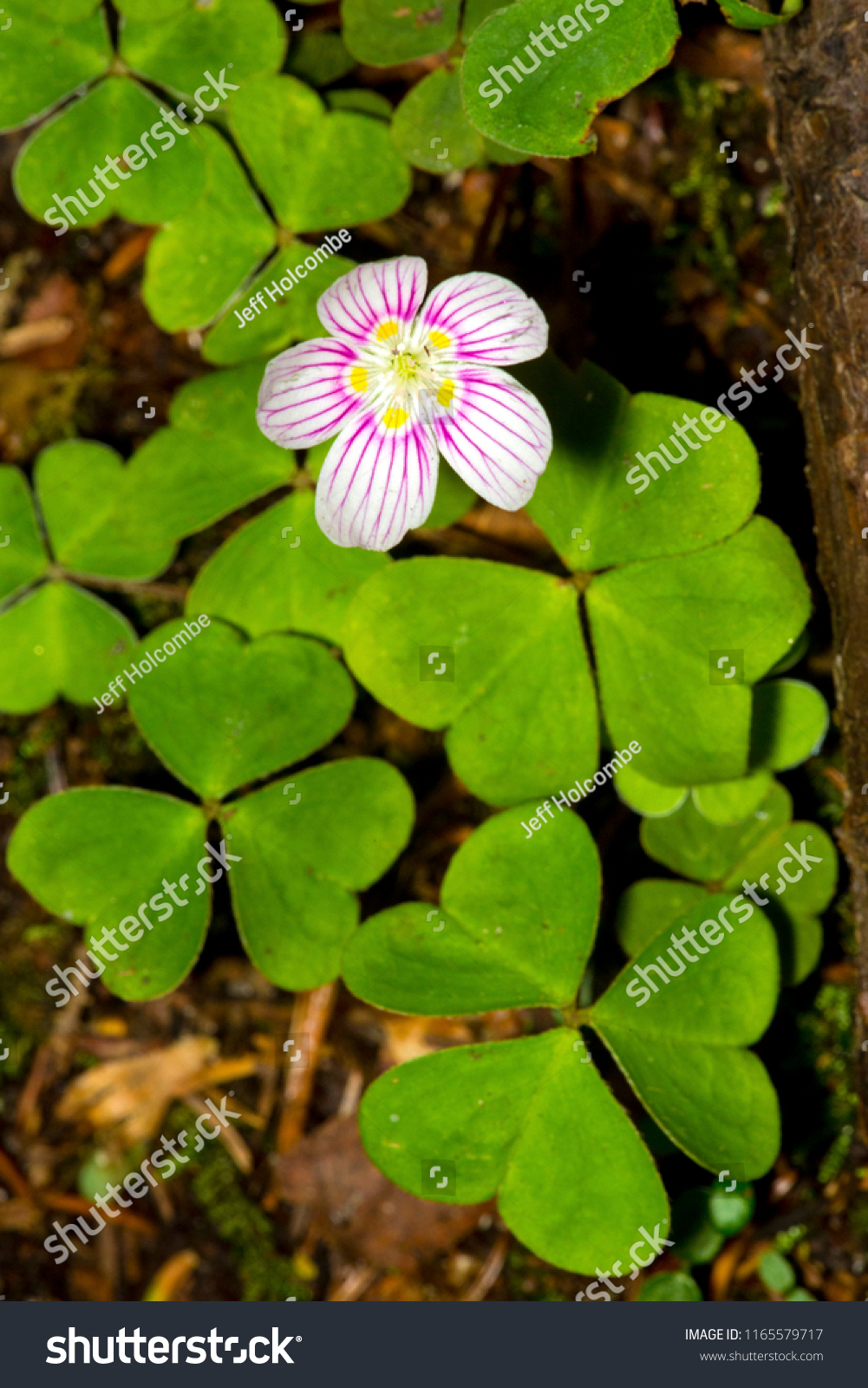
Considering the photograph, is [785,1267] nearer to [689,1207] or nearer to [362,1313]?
[689,1207]

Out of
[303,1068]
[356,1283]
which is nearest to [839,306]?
[303,1068]

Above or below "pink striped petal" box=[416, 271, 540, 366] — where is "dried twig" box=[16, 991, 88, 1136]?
below

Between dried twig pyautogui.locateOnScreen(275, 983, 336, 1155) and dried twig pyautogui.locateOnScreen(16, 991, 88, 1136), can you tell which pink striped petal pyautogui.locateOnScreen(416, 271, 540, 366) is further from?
dried twig pyautogui.locateOnScreen(16, 991, 88, 1136)

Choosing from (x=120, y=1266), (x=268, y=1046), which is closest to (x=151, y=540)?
(x=268, y=1046)

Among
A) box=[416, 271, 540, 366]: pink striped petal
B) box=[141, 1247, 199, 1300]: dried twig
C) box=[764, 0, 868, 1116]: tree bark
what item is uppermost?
box=[416, 271, 540, 366]: pink striped petal

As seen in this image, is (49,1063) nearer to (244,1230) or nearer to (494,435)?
(244,1230)

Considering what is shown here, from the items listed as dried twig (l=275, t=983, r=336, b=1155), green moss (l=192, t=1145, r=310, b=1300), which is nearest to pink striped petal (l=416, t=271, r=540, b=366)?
dried twig (l=275, t=983, r=336, b=1155)
